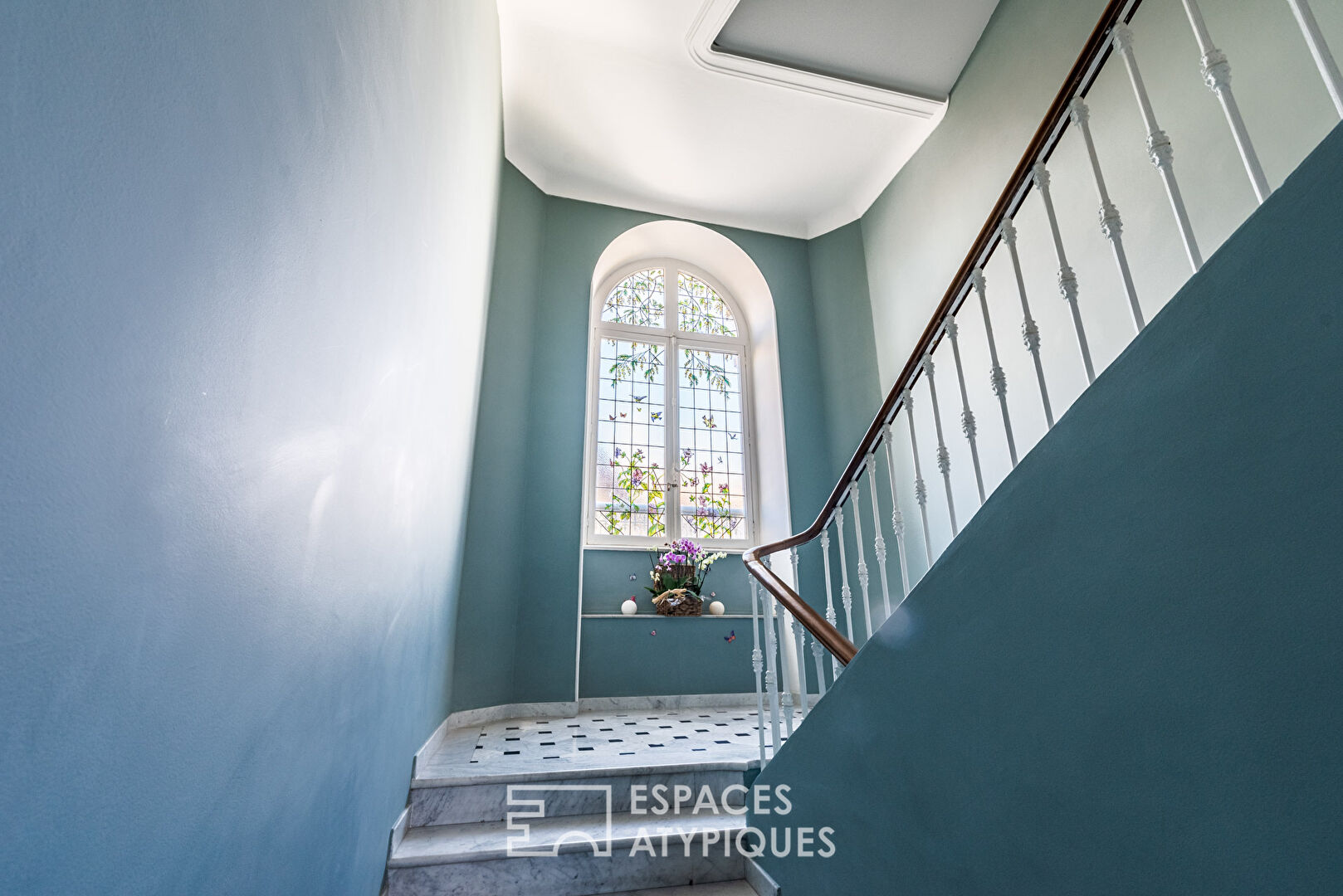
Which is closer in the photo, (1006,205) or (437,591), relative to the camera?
(1006,205)

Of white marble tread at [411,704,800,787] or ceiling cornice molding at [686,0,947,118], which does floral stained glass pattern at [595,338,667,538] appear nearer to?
white marble tread at [411,704,800,787]

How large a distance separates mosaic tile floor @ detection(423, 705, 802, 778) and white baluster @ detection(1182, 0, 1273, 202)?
282 centimetres

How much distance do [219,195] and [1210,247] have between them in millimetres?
3279

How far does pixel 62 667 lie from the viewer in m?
0.71

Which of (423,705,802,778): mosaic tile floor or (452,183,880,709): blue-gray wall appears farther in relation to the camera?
(452,183,880,709): blue-gray wall

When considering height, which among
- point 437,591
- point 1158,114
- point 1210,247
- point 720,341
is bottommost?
point 437,591

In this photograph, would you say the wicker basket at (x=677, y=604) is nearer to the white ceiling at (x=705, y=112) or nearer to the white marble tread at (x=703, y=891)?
the white marble tread at (x=703, y=891)

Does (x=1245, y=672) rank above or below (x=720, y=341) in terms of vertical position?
below

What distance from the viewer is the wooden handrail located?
1.66 m

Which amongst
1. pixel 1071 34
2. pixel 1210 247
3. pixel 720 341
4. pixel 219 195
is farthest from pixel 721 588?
pixel 219 195

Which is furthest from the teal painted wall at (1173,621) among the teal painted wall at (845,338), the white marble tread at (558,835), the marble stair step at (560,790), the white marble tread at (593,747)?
the teal painted wall at (845,338)

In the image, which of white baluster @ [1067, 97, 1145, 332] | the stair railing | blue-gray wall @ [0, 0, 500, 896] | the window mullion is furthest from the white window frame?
white baluster @ [1067, 97, 1145, 332]

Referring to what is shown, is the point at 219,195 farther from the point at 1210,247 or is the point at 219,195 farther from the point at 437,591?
the point at 1210,247

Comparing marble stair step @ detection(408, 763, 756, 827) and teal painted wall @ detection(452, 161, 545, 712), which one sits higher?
teal painted wall @ detection(452, 161, 545, 712)
